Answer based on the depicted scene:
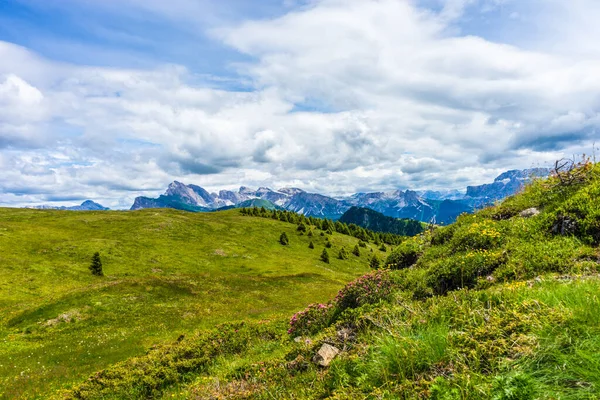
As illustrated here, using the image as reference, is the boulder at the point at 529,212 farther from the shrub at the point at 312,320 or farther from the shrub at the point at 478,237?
the shrub at the point at 312,320

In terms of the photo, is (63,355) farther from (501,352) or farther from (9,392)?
(501,352)

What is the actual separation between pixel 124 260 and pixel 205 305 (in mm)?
35352

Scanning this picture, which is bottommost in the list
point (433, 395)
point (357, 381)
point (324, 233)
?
point (324, 233)

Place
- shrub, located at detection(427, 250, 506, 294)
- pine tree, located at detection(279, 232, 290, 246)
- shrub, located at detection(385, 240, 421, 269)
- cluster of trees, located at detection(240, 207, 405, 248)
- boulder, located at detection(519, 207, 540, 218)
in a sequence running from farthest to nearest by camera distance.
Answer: cluster of trees, located at detection(240, 207, 405, 248), pine tree, located at detection(279, 232, 290, 246), shrub, located at detection(385, 240, 421, 269), boulder, located at detection(519, 207, 540, 218), shrub, located at detection(427, 250, 506, 294)

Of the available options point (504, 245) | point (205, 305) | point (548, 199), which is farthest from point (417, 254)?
point (205, 305)

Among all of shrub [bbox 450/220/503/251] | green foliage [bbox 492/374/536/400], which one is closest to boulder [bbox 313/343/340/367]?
green foliage [bbox 492/374/536/400]

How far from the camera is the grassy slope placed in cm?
2580

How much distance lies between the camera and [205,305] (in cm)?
4028

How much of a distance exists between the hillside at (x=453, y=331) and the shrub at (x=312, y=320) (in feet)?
0.24

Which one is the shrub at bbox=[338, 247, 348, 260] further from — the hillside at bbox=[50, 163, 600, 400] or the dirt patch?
the hillside at bbox=[50, 163, 600, 400]

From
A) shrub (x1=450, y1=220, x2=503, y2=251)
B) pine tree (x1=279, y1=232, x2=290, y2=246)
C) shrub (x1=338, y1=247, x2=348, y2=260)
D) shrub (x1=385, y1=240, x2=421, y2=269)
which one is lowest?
shrub (x1=338, y1=247, x2=348, y2=260)

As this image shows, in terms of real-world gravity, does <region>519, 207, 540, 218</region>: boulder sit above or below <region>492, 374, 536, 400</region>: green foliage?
above

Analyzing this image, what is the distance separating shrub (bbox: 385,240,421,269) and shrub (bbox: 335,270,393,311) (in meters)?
1.78

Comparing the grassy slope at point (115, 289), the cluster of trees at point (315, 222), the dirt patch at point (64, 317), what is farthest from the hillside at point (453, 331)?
the cluster of trees at point (315, 222)
